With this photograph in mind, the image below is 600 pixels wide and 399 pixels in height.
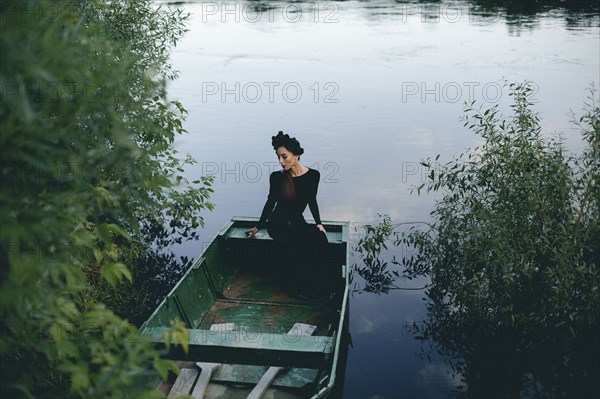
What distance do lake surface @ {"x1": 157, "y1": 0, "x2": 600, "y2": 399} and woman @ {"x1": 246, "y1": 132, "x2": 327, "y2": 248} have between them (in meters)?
1.44

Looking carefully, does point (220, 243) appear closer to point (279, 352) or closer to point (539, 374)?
point (279, 352)

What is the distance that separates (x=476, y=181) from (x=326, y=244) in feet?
7.46

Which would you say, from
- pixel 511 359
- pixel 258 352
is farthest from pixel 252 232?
pixel 511 359

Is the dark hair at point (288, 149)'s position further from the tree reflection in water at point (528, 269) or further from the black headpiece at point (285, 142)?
the tree reflection in water at point (528, 269)

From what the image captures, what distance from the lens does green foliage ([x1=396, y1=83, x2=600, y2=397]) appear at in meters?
8.07

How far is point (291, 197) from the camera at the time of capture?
8328mm

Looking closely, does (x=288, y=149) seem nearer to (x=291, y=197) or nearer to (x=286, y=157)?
(x=286, y=157)

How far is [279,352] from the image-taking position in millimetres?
5996

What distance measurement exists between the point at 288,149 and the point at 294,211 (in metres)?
1.00

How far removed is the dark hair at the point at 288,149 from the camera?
7754 mm

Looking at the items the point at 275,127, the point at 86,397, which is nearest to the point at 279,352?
the point at 86,397

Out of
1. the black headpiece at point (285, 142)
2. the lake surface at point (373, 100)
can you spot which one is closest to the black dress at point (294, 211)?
the black headpiece at point (285, 142)

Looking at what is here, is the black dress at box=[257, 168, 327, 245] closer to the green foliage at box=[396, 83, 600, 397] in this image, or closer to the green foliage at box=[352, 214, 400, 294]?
the green foliage at box=[396, 83, 600, 397]

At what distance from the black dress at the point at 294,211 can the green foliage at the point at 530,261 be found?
197 centimetres
